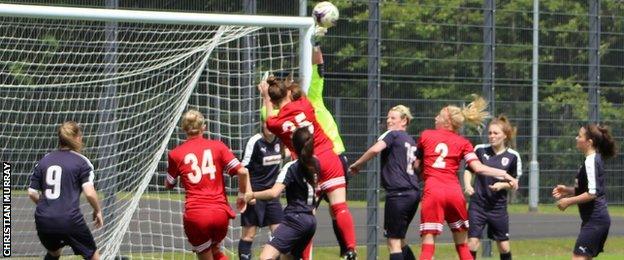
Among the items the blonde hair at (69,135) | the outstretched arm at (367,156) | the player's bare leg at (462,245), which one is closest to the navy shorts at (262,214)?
the outstretched arm at (367,156)

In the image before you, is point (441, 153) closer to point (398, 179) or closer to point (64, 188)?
point (398, 179)

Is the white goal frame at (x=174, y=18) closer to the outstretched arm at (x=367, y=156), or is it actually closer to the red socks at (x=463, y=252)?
the outstretched arm at (x=367, y=156)

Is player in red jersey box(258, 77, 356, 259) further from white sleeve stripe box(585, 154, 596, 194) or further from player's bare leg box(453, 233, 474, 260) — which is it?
white sleeve stripe box(585, 154, 596, 194)

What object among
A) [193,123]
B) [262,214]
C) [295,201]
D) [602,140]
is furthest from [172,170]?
[602,140]

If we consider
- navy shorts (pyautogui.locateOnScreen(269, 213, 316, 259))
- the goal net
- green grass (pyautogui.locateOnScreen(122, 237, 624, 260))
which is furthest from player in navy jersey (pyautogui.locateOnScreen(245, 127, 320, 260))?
green grass (pyautogui.locateOnScreen(122, 237, 624, 260))

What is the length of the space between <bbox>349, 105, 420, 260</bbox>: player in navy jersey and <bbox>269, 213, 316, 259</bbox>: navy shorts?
2544 mm

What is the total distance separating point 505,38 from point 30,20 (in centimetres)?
773

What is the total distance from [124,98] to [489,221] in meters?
4.52

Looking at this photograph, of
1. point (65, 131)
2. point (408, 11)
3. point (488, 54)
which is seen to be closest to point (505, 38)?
point (488, 54)

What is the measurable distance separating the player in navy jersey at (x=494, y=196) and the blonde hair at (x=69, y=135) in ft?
17.1

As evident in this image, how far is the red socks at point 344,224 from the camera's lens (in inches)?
468

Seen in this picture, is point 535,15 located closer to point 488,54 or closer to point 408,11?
point 488,54

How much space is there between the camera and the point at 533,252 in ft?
62.6

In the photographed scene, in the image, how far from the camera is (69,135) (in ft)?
38.6
